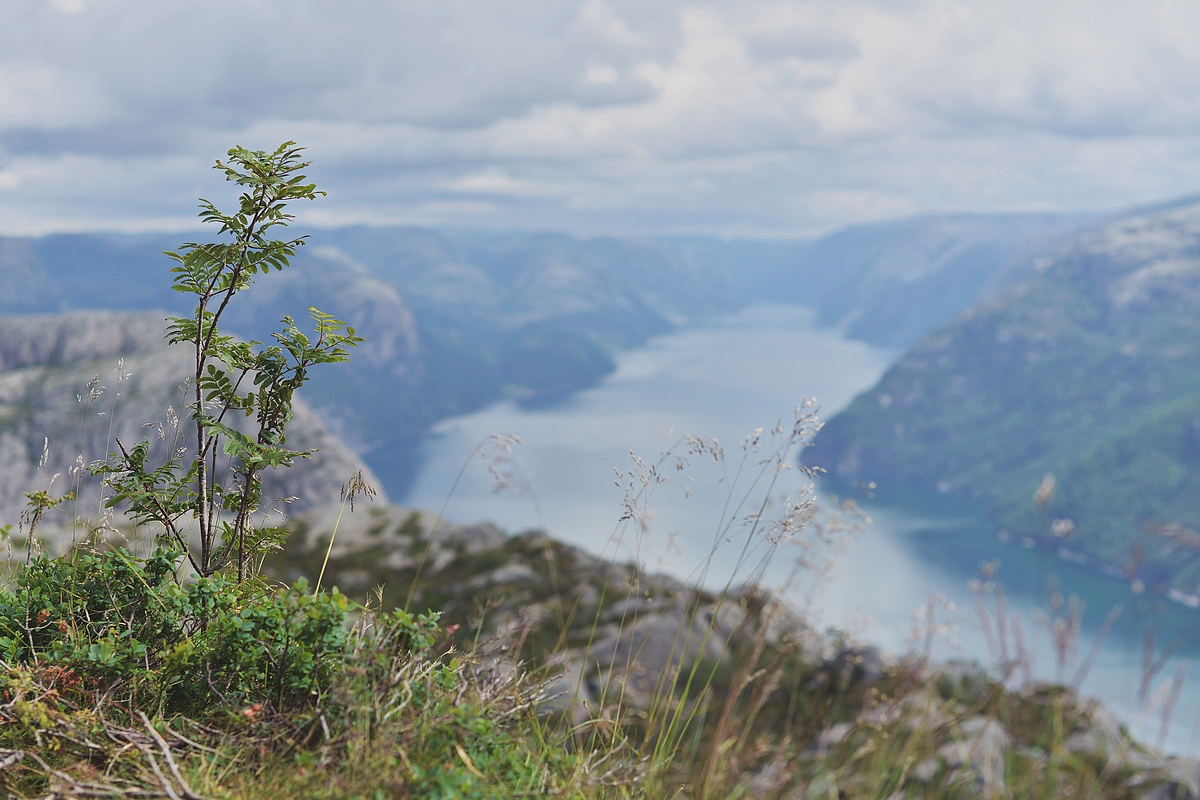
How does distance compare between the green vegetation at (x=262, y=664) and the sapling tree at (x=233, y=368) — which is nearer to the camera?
the green vegetation at (x=262, y=664)

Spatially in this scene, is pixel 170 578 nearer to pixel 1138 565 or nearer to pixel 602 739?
pixel 602 739

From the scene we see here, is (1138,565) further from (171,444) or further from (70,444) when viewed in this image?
(70,444)

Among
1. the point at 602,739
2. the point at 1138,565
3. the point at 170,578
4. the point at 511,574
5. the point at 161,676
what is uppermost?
the point at 1138,565

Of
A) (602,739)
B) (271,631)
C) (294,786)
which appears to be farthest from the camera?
(602,739)

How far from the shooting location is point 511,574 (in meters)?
55.0

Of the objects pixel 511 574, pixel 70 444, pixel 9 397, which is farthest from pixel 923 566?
pixel 9 397

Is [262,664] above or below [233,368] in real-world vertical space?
below

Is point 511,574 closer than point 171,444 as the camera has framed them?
No

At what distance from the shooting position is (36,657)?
3.07m

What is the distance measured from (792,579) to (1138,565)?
6.51ft

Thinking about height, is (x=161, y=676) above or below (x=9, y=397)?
above

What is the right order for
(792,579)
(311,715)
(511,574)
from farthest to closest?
(511,574) → (792,579) → (311,715)

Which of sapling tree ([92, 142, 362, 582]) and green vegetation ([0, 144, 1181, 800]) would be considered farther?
sapling tree ([92, 142, 362, 582])

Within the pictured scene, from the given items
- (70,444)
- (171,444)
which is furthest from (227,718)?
(70,444)
